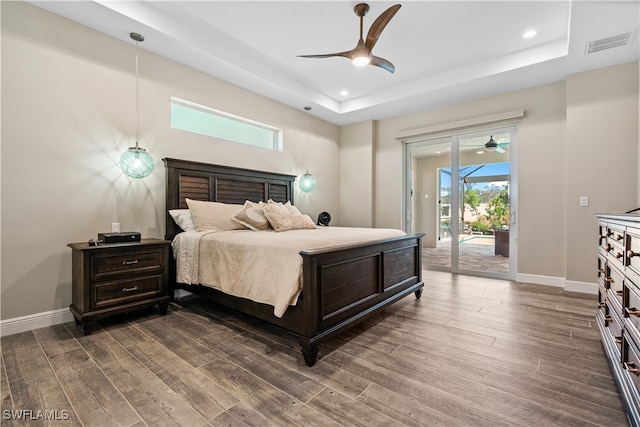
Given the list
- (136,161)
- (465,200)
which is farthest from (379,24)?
(465,200)

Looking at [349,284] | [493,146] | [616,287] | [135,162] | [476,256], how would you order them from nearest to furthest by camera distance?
[616,287] < [349,284] < [135,162] < [493,146] < [476,256]

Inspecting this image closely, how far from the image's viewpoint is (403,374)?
1.81 m

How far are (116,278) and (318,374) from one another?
6.62ft

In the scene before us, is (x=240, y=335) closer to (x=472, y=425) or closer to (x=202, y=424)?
(x=202, y=424)

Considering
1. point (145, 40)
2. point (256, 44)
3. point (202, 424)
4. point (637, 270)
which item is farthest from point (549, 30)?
point (202, 424)

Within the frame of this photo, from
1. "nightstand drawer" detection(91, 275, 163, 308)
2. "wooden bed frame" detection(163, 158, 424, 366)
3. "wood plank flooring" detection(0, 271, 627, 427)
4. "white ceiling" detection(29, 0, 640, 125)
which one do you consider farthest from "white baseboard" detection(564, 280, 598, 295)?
"nightstand drawer" detection(91, 275, 163, 308)

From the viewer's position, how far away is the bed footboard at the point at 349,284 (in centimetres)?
193

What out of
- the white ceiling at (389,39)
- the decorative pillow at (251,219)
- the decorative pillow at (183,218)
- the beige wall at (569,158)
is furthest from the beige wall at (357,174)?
the decorative pillow at (183,218)

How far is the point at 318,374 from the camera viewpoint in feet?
5.95

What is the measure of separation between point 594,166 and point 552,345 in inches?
108

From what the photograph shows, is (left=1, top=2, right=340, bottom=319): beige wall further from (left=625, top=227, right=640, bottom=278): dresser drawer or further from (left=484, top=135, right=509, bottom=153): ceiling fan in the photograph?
(left=484, top=135, right=509, bottom=153): ceiling fan

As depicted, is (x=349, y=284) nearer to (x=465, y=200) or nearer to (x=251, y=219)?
(x=251, y=219)

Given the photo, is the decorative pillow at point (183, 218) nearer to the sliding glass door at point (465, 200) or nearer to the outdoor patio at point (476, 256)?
the sliding glass door at point (465, 200)

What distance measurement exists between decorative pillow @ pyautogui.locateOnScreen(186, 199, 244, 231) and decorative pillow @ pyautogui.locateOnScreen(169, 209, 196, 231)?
8cm
